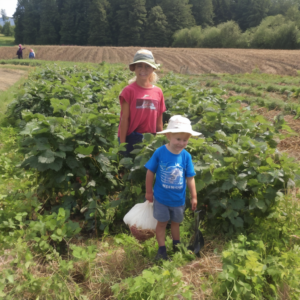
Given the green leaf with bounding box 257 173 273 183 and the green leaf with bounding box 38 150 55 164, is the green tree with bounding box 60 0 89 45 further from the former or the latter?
the green leaf with bounding box 257 173 273 183

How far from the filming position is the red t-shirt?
9.96 feet

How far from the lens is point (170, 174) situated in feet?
7.47

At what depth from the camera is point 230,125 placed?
11.4 feet

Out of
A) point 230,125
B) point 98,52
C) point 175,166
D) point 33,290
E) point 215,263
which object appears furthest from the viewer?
point 98,52

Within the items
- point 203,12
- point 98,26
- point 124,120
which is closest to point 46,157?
point 124,120

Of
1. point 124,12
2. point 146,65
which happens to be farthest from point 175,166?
point 124,12

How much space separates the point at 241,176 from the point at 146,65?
1475 mm

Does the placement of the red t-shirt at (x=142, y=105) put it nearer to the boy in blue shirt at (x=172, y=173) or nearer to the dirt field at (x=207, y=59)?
the boy in blue shirt at (x=172, y=173)

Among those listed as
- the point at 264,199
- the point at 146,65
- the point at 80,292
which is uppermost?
the point at 146,65

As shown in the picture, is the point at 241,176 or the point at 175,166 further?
the point at 241,176

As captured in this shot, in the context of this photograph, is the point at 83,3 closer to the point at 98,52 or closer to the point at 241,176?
the point at 98,52

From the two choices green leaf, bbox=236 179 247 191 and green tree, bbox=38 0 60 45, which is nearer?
green leaf, bbox=236 179 247 191

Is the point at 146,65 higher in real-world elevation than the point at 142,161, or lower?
higher

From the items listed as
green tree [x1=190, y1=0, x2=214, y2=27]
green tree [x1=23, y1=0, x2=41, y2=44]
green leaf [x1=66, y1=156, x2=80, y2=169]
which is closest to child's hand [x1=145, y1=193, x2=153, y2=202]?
green leaf [x1=66, y1=156, x2=80, y2=169]
